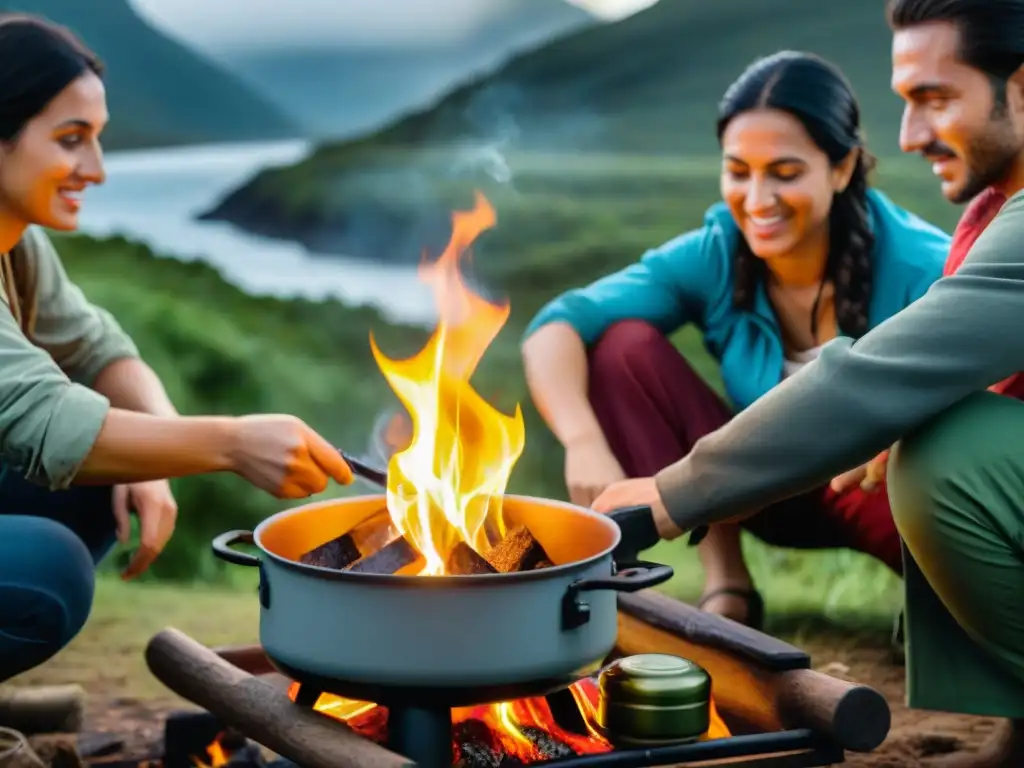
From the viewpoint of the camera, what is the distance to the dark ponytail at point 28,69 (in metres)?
2.36

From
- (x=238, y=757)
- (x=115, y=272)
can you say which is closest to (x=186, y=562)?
(x=115, y=272)

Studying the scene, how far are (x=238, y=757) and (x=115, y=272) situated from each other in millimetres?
3630

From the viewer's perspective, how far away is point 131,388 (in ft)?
9.01

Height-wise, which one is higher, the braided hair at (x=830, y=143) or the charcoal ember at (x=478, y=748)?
the braided hair at (x=830, y=143)

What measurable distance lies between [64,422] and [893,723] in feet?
6.03

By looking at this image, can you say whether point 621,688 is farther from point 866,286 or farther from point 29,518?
point 866,286

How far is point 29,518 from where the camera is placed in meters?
2.35

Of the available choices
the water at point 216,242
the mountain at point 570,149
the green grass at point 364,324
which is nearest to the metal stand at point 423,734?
the green grass at point 364,324

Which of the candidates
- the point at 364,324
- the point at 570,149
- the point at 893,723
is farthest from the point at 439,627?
the point at 570,149

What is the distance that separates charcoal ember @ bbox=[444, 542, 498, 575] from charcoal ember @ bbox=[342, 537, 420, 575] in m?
0.06

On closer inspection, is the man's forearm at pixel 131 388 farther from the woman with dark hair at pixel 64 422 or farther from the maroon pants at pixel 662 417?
the maroon pants at pixel 662 417

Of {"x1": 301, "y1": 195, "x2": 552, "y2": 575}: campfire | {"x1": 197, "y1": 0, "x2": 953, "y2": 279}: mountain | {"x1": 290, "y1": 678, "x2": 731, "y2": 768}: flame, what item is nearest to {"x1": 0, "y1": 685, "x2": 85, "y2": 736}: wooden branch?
{"x1": 290, "y1": 678, "x2": 731, "y2": 768}: flame

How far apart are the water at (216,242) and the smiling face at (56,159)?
3270 mm

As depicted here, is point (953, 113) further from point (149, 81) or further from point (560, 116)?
point (149, 81)
